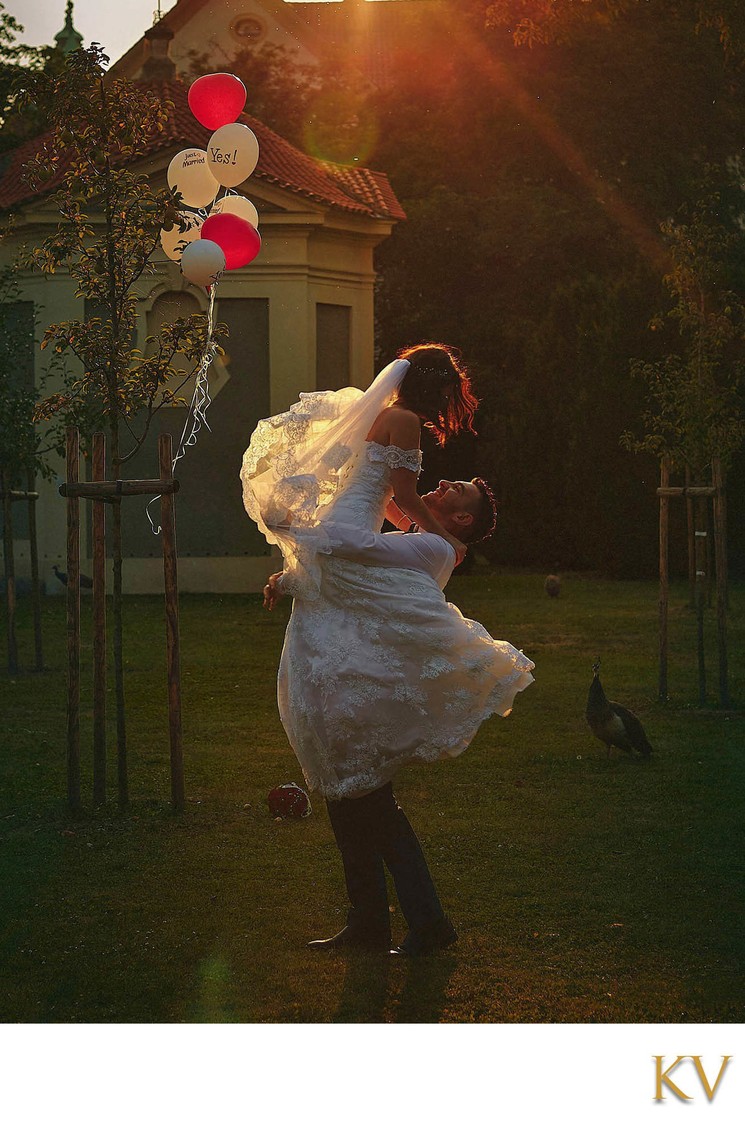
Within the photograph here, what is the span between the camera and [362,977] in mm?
5109

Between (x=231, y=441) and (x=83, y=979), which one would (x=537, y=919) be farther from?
(x=231, y=441)

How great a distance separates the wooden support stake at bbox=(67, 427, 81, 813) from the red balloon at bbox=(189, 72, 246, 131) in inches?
94.8

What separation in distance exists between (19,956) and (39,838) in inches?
77.4

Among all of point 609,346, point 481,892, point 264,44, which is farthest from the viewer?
point 264,44

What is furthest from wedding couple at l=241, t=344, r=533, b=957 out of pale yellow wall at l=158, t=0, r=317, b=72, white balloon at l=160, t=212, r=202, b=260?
pale yellow wall at l=158, t=0, r=317, b=72

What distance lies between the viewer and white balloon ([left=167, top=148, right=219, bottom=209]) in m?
8.31

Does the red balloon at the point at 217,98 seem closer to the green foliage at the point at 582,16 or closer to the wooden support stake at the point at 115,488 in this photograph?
the wooden support stake at the point at 115,488

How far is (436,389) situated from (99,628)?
3.09m

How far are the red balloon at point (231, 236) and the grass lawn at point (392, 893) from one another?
10.2ft

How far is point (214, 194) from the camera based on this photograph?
8.46m

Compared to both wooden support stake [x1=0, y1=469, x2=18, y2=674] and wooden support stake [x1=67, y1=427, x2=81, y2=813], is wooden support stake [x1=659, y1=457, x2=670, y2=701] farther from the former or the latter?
wooden support stake [x1=0, y1=469, x2=18, y2=674]

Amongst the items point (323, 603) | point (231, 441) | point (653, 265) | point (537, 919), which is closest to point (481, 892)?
point (537, 919)

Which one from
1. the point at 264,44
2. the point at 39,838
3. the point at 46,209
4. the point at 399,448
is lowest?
the point at 39,838

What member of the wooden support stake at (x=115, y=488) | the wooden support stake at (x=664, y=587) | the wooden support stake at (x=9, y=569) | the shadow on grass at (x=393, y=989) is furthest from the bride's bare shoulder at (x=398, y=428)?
the wooden support stake at (x=9, y=569)
